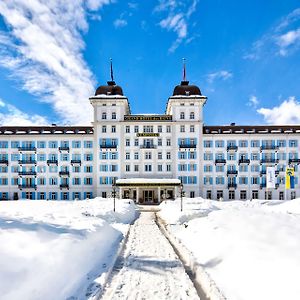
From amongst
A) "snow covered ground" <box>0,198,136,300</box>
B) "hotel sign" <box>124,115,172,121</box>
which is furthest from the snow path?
"hotel sign" <box>124,115,172,121</box>

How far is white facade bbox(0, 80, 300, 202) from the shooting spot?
4538cm

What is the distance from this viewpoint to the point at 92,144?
4638 cm

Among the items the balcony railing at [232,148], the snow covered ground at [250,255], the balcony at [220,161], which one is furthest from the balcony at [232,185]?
the snow covered ground at [250,255]

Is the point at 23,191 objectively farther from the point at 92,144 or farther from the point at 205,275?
the point at 205,275

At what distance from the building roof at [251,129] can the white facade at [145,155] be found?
209mm

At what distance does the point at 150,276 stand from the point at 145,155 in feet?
121

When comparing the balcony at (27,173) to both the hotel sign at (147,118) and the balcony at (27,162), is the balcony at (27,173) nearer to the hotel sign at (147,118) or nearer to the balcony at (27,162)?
the balcony at (27,162)

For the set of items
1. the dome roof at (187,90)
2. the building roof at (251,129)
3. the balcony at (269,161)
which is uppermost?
the dome roof at (187,90)

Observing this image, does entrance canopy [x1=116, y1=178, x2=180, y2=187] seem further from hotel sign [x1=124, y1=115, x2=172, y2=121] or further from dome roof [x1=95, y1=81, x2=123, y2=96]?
dome roof [x1=95, y1=81, x2=123, y2=96]

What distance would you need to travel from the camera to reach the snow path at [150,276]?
7727 mm

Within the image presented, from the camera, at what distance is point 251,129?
46656 millimetres

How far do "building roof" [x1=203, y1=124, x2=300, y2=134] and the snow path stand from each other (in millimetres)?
36318

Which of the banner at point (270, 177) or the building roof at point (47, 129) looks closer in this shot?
the banner at point (270, 177)

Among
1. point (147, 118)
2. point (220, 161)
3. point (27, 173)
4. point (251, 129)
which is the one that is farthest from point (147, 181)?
point (27, 173)
